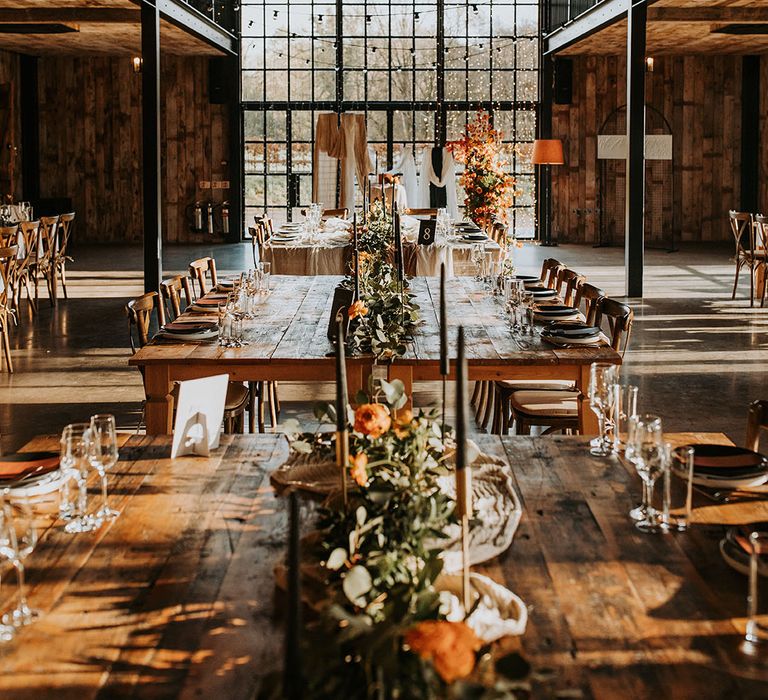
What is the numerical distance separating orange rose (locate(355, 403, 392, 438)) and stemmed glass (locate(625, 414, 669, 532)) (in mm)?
687

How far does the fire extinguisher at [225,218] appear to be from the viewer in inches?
749

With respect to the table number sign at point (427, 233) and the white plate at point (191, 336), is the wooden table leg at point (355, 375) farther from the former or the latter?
the table number sign at point (427, 233)

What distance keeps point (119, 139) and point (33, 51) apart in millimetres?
2013

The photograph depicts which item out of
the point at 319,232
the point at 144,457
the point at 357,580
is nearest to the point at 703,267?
the point at 319,232

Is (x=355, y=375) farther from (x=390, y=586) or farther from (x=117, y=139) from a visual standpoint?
(x=117, y=139)

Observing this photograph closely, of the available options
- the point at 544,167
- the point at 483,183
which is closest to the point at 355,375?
the point at 483,183

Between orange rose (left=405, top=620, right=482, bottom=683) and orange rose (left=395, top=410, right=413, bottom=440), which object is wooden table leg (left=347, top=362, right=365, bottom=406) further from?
orange rose (left=405, top=620, right=482, bottom=683)

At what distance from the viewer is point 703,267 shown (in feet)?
50.0

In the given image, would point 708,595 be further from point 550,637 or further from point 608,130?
point 608,130

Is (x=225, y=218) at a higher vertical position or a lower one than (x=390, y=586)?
higher

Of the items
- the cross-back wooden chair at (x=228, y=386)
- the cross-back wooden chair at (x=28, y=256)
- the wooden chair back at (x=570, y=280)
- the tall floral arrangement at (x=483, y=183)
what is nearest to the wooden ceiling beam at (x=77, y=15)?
the cross-back wooden chair at (x=28, y=256)


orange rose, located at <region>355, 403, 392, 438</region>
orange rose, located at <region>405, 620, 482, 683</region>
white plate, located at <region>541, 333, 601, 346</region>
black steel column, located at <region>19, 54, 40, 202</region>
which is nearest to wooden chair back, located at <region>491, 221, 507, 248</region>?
white plate, located at <region>541, 333, 601, 346</region>

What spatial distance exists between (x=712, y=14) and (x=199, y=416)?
1243cm

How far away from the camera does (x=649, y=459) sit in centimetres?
252
